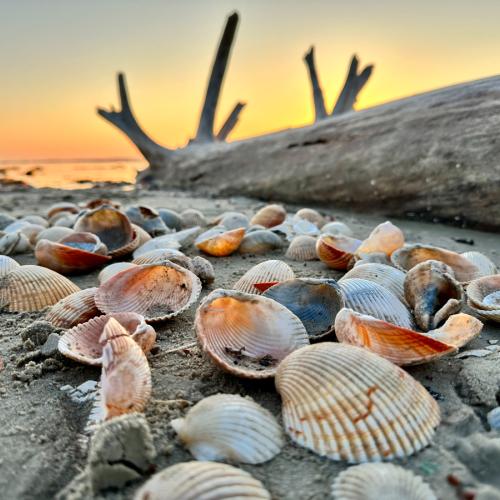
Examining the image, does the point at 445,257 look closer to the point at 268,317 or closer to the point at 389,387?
the point at 268,317

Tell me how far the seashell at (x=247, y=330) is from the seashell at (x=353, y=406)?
242mm

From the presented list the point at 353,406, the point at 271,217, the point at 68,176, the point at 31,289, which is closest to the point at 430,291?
the point at 353,406

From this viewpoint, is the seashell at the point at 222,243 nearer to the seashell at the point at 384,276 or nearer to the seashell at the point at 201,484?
the seashell at the point at 384,276

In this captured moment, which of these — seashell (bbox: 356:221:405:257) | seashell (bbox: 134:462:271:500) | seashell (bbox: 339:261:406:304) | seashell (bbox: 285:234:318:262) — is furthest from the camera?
seashell (bbox: 285:234:318:262)

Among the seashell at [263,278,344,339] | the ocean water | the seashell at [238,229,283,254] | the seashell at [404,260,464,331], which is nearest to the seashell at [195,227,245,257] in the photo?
the seashell at [238,229,283,254]

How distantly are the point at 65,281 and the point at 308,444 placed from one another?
177 centimetres

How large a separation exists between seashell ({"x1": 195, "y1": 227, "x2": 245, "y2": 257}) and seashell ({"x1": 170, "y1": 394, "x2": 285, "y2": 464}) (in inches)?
80.8

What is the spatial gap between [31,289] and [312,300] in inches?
56.9

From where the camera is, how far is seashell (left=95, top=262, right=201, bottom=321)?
7.50 ft

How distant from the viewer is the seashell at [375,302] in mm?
2080

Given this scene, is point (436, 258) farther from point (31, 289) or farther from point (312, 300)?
point (31, 289)

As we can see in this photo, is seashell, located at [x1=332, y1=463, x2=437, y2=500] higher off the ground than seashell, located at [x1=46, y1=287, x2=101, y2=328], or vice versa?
seashell, located at [x1=46, y1=287, x2=101, y2=328]

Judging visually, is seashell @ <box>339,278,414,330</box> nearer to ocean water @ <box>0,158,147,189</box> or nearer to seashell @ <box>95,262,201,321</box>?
seashell @ <box>95,262,201,321</box>

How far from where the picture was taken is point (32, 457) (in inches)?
55.9
